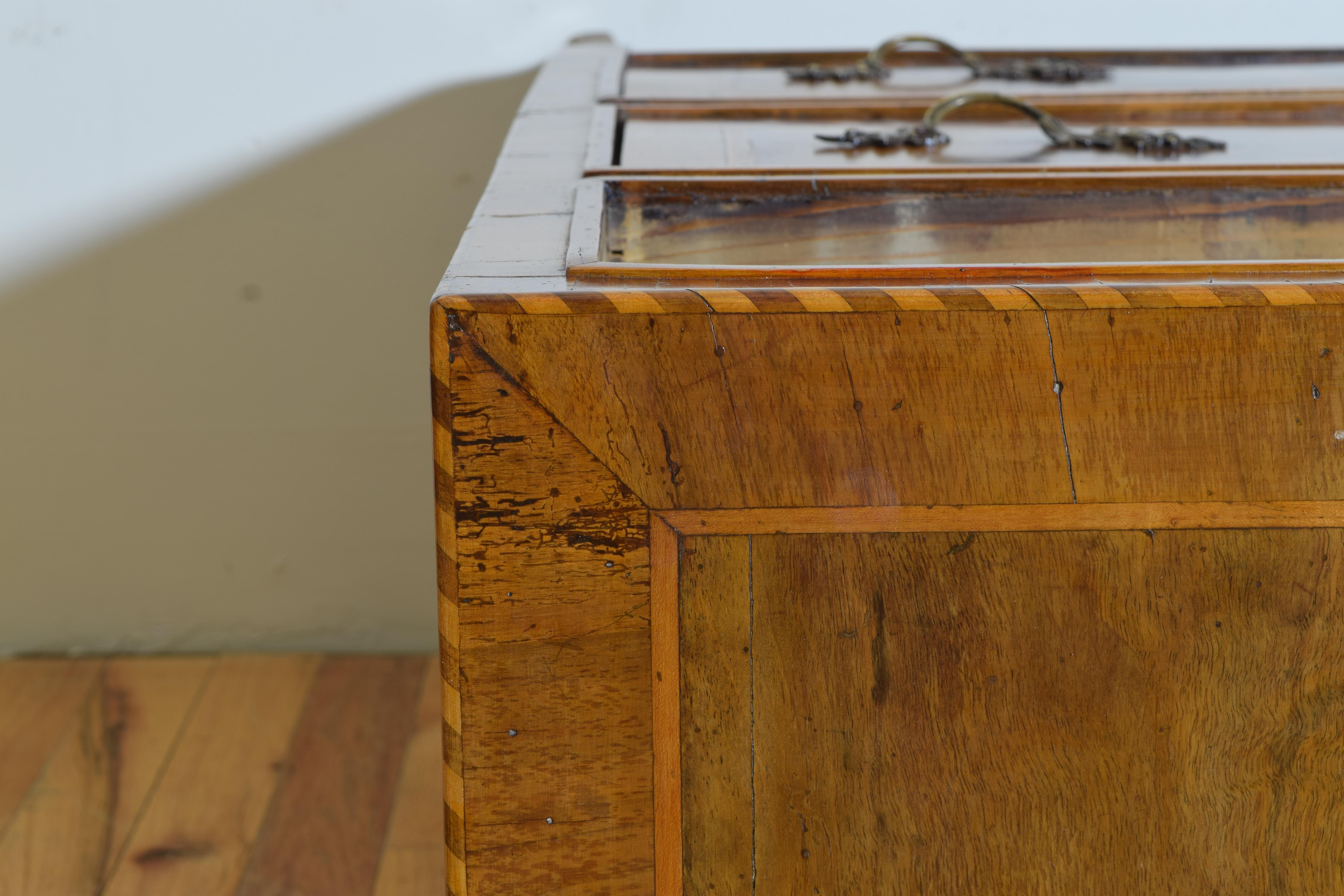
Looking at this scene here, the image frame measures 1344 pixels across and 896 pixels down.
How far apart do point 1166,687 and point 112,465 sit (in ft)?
4.10

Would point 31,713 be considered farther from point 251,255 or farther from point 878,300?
point 878,300

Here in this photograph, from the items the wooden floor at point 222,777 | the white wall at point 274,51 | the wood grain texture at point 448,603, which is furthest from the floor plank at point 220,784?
the wood grain texture at point 448,603

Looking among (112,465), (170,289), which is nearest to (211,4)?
(170,289)

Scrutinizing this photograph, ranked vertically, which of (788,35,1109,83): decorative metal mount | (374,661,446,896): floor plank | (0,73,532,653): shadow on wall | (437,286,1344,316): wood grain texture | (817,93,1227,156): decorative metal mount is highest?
(788,35,1109,83): decorative metal mount

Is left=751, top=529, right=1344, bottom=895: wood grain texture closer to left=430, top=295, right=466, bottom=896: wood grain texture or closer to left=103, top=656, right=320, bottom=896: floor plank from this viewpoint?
left=430, top=295, right=466, bottom=896: wood grain texture

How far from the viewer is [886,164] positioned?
722 mm

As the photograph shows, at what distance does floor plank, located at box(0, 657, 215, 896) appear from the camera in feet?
3.51

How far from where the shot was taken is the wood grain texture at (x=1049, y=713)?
0.48 meters

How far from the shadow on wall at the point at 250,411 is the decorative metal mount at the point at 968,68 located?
39cm

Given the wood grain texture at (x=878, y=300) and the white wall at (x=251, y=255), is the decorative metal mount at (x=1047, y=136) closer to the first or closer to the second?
the wood grain texture at (x=878, y=300)

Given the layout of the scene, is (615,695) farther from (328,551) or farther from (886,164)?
(328,551)

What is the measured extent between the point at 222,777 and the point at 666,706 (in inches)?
35.6

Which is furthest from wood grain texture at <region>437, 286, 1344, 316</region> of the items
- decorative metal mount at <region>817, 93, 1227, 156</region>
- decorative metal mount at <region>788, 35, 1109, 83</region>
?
decorative metal mount at <region>788, 35, 1109, 83</region>

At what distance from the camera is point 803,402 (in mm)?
454
